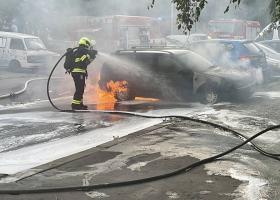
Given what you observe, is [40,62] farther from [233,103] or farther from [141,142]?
[141,142]

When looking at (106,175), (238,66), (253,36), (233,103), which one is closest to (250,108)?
(233,103)

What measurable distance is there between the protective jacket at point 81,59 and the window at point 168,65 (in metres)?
1.78

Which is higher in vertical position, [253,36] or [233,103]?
[253,36]

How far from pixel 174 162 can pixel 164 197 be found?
1.37 meters

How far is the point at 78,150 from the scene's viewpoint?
7266 millimetres

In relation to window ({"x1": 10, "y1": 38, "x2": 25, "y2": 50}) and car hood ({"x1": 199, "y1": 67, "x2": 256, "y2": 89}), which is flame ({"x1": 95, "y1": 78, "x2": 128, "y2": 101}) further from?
window ({"x1": 10, "y1": 38, "x2": 25, "y2": 50})

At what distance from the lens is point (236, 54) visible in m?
14.4

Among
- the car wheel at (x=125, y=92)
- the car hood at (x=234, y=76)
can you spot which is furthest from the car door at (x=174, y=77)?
the car wheel at (x=125, y=92)

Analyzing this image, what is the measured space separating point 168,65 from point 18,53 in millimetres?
11623

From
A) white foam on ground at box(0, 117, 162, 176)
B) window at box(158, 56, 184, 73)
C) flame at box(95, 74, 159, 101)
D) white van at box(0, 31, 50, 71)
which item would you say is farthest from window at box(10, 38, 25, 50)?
white foam on ground at box(0, 117, 162, 176)

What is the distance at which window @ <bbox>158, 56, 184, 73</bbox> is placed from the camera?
11.8m

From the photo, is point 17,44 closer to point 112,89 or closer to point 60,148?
point 112,89

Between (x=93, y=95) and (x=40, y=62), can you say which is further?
(x=40, y=62)

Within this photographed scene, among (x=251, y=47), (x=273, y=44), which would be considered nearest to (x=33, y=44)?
(x=273, y=44)
